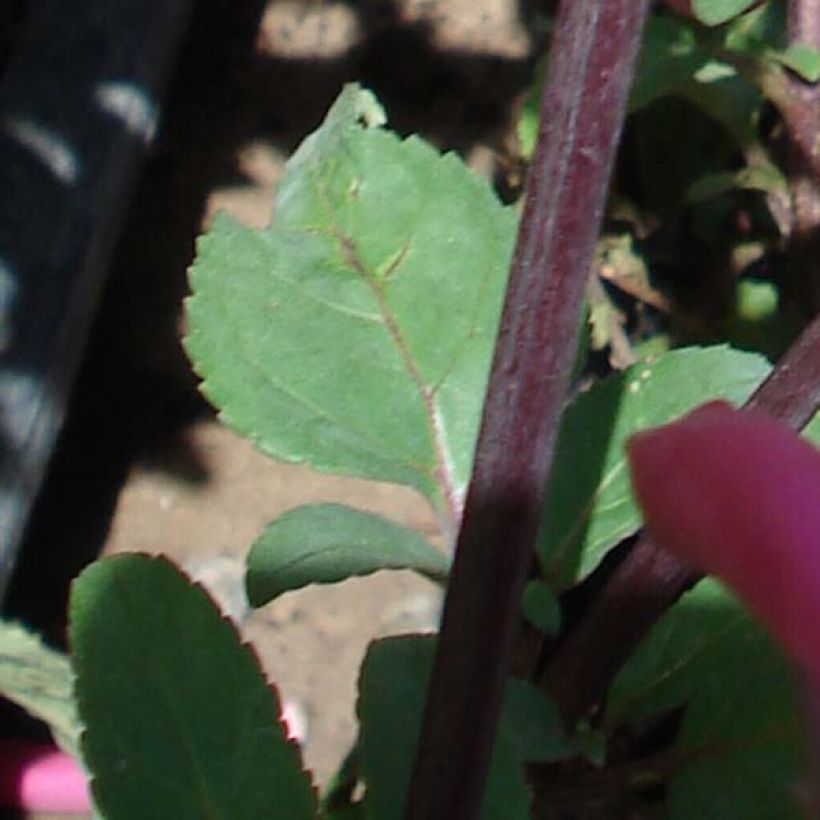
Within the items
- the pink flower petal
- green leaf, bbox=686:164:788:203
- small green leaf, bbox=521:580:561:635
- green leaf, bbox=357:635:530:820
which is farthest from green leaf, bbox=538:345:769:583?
the pink flower petal

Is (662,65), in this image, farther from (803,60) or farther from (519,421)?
(519,421)

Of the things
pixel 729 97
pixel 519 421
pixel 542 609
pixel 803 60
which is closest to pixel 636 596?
pixel 542 609

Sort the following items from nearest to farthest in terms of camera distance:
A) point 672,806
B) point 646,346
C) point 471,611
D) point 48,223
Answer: point 471,611, point 672,806, point 646,346, point 48,223

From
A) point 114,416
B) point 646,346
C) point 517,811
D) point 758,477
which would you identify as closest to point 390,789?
point 517,811

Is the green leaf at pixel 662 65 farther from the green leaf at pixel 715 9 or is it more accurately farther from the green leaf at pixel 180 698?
the green leaf at pixel 180 698

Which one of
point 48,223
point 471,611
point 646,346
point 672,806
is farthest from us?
point 48,223

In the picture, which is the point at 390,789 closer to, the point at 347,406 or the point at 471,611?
the point at 471,611
